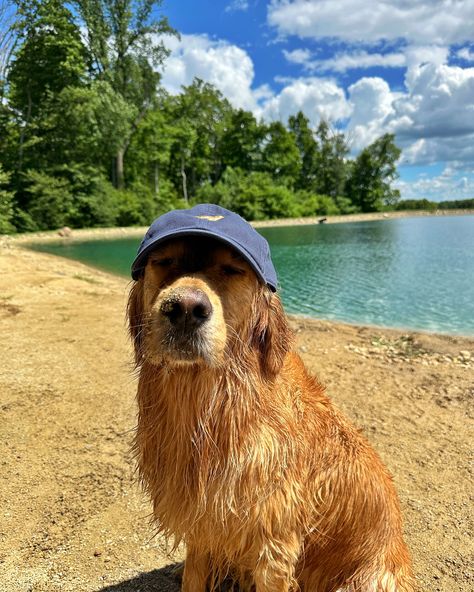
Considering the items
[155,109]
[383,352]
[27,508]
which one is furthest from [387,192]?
[27,508]

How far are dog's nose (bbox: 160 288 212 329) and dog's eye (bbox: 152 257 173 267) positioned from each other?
0.92 ft

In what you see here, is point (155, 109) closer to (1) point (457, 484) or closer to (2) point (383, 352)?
(2) point (383, 352)

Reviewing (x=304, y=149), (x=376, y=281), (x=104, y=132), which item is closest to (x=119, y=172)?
(x=104, y=132)

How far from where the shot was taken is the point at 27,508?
118 inches

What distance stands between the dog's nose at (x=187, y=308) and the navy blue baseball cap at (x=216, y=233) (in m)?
0.26

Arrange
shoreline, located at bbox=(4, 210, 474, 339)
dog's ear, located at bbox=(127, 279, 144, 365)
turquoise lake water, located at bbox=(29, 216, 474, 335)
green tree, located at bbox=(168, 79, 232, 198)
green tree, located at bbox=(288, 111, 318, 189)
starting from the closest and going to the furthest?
dog's ear, located at bbox=(127, 279, 144, 365)
shoreline, located at bbox=(4, 210, 474, 339)
turquoise lake water, located at bbox=(29, 216, 474, 335)
green tree, located at bbox=(168, 79, 232, 198)
green tree, located at bbox=(288, 111, 318, 189)

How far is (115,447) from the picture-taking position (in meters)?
3.81

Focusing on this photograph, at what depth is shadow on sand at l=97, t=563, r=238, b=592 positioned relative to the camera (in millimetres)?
2457

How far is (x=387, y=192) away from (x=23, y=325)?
85.4m

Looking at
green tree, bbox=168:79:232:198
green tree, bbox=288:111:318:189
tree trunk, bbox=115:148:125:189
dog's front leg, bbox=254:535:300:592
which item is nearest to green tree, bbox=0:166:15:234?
tree trunk, bbox=115:148:125:189

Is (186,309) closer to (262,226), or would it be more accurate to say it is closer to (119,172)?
(119,172)

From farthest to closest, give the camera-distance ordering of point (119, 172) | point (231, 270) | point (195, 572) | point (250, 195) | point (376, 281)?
point (250, 195) → point (119, 172) → point (376, 281) → point (195, 572) → point (231, 270)

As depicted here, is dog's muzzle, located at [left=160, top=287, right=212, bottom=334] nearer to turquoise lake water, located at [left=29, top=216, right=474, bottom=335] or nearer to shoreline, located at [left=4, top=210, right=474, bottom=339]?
shoreline, located at [left=4, top=210, right=474, bottom=339]

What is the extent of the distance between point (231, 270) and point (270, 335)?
0.38 meters
